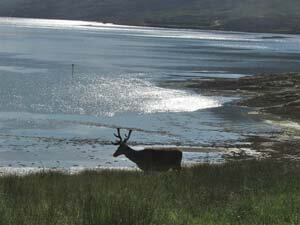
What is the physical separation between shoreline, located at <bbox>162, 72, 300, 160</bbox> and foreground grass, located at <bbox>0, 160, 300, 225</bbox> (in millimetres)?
14318

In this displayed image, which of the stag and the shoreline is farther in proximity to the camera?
the shoreline

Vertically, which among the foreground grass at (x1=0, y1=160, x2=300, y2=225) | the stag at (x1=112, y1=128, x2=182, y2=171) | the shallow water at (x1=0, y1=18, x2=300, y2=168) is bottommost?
the shallow water at (x1=0, y1=18, x2=300, y2=168)

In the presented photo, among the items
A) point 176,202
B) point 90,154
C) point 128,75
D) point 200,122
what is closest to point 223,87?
point 128,75

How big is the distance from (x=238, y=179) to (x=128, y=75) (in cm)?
6230

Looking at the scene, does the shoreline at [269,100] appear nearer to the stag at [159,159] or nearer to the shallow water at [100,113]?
the shallow water at [100,113]

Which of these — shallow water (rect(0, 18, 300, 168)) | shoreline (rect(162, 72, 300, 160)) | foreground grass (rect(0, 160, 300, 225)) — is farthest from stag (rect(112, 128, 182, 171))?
shoreline (rect(162, 72, 300, 160))

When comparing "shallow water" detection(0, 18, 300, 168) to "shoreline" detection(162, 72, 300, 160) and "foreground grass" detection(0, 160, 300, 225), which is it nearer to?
"shoreline" detection(162, 72, 300, 160)

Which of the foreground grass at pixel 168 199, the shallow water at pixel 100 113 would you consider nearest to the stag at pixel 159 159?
the foreground grass at pixel 168 199

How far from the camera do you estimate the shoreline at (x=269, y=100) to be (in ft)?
111

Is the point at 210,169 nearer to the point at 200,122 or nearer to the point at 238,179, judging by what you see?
the point at 238,179

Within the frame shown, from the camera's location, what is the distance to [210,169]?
19.4 metres

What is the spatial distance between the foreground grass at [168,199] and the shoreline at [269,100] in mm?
14318

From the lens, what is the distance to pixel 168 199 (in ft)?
40.5

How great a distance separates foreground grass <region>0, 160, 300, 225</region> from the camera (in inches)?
357
